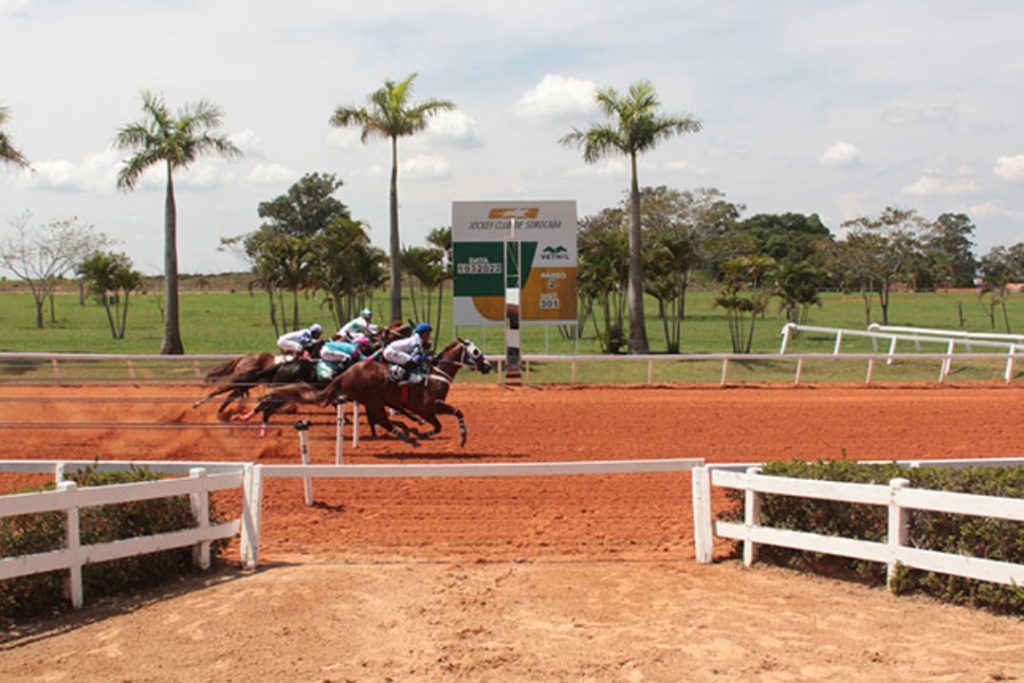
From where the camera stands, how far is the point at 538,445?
14.9 metres

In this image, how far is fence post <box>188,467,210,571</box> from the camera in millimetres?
8133

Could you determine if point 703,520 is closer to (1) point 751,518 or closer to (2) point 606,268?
Answer: (1) point 751,518

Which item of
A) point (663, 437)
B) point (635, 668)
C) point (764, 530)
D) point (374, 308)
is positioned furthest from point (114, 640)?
point (374, 308)

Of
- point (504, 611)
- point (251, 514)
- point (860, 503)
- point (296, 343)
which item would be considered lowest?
point (504, 611)

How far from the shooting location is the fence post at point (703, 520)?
8.47m

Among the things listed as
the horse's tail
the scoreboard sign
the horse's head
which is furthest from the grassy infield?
the horse's tail

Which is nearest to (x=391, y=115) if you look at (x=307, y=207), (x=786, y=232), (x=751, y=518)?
(x=751, y=518)

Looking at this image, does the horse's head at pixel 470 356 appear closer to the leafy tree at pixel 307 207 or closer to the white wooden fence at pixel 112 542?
the white wooden fence at pixel 112 542

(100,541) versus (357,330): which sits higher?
(357,330)

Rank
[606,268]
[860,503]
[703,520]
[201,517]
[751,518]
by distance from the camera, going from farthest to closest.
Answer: [606,268]
[703,520]
[751,518]
[201,517]
[860,503]

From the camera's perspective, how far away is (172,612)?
7.15 meters

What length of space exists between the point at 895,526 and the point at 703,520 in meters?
1.52

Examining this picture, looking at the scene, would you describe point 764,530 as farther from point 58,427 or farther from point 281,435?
point 58,427

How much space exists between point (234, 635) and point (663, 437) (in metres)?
9.62
